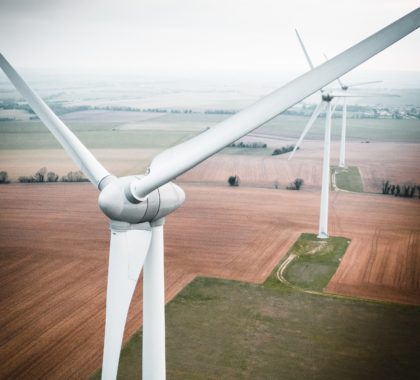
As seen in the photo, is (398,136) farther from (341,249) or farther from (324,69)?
(324,69)

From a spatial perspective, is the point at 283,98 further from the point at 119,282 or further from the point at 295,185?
the point at 295,185

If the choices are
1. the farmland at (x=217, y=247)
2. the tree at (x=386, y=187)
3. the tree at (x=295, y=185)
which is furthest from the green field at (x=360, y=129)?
the tree at (x=295, y=185)

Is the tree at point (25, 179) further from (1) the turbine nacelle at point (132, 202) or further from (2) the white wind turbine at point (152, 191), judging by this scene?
(1) the turbine nacelle at point (132, 202)

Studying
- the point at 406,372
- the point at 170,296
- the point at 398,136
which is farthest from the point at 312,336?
the point at 398,136

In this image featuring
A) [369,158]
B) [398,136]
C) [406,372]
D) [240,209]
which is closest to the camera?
[406,372]

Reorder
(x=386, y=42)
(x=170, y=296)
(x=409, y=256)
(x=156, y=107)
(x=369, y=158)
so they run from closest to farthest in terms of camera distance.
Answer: (x=386, y=42) → (x=170, y=296) → (x=409, y=256) → (x=369, y=158) → (x=156, y=107)

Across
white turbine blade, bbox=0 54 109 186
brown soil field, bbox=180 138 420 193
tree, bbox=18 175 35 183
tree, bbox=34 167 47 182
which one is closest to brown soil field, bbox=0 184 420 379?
tree, bbox=18 175 35 183
